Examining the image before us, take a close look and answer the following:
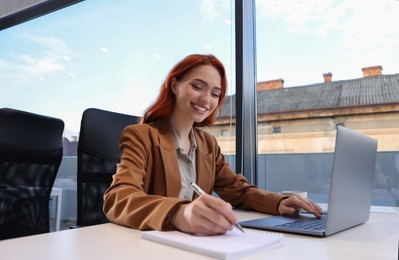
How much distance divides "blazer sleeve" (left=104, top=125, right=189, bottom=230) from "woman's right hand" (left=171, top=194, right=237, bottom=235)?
70mm

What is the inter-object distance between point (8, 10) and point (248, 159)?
9.16 feet

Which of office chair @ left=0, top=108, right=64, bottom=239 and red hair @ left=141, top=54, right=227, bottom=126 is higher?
red hair @ left=141, top=54, right=227, bottom=126

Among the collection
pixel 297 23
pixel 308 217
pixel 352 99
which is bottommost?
pixel 308 217

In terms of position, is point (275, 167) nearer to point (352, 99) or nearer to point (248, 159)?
point (248, 159)

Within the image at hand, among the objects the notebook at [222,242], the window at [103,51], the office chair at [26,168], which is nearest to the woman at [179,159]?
the notebook at [222,242]

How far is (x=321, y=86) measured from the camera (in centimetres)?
198

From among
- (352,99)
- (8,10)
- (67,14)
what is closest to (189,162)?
(352,99)

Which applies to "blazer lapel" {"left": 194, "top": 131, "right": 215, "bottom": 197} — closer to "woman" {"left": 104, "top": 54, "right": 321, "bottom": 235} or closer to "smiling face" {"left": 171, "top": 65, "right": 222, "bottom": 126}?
"woman" {"left": 104, "top": 54, "right": 321, "bottom": 235}

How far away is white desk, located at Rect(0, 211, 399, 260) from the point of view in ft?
2.00

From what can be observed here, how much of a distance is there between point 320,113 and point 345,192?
1.25 meters

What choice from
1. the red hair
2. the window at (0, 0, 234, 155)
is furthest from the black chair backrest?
the window at (0, 0, 234, 155)

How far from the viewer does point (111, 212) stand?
913mm

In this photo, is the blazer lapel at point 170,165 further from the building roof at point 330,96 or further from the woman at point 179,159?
the building roof at point 330,96

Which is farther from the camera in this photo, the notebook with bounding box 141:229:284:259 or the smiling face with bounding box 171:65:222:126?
the smiling face with bounding box 171:65:222:126
